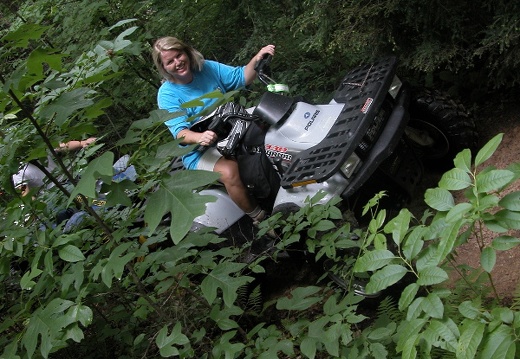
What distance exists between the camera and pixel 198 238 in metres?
2.64

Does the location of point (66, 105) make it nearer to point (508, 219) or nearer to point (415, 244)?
point (415, 244)

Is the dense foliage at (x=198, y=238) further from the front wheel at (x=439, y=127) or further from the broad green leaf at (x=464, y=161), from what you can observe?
the front wheel at (x=439, y=127)

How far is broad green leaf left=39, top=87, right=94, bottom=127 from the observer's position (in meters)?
1.98

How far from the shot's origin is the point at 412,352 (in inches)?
71.1

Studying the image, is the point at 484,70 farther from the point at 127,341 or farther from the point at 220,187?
the point at 127,341

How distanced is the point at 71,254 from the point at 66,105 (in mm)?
617

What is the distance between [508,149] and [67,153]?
132 inches

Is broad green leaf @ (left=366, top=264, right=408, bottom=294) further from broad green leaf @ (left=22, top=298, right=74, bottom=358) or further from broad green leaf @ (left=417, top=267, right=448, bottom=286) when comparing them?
broad green leaf @ (left=22, top=298, right=74, bottom=358)

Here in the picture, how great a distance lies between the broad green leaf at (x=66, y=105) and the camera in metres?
1.98

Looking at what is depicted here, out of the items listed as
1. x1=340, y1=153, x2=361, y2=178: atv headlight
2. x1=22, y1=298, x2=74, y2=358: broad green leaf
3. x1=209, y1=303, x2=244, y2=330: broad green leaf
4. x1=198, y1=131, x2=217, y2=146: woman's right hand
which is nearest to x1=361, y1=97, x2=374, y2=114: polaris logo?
x1=340, y1=153, x2=361, y2=178: atv headlight

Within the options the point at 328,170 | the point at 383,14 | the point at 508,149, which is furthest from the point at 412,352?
the point at 383,14

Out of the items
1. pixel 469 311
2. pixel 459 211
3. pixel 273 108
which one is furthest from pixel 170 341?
pixel 273 108

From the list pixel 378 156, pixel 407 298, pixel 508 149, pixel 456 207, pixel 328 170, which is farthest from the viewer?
pixel 508 149

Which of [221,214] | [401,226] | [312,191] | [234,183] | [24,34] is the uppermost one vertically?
[24,34]
